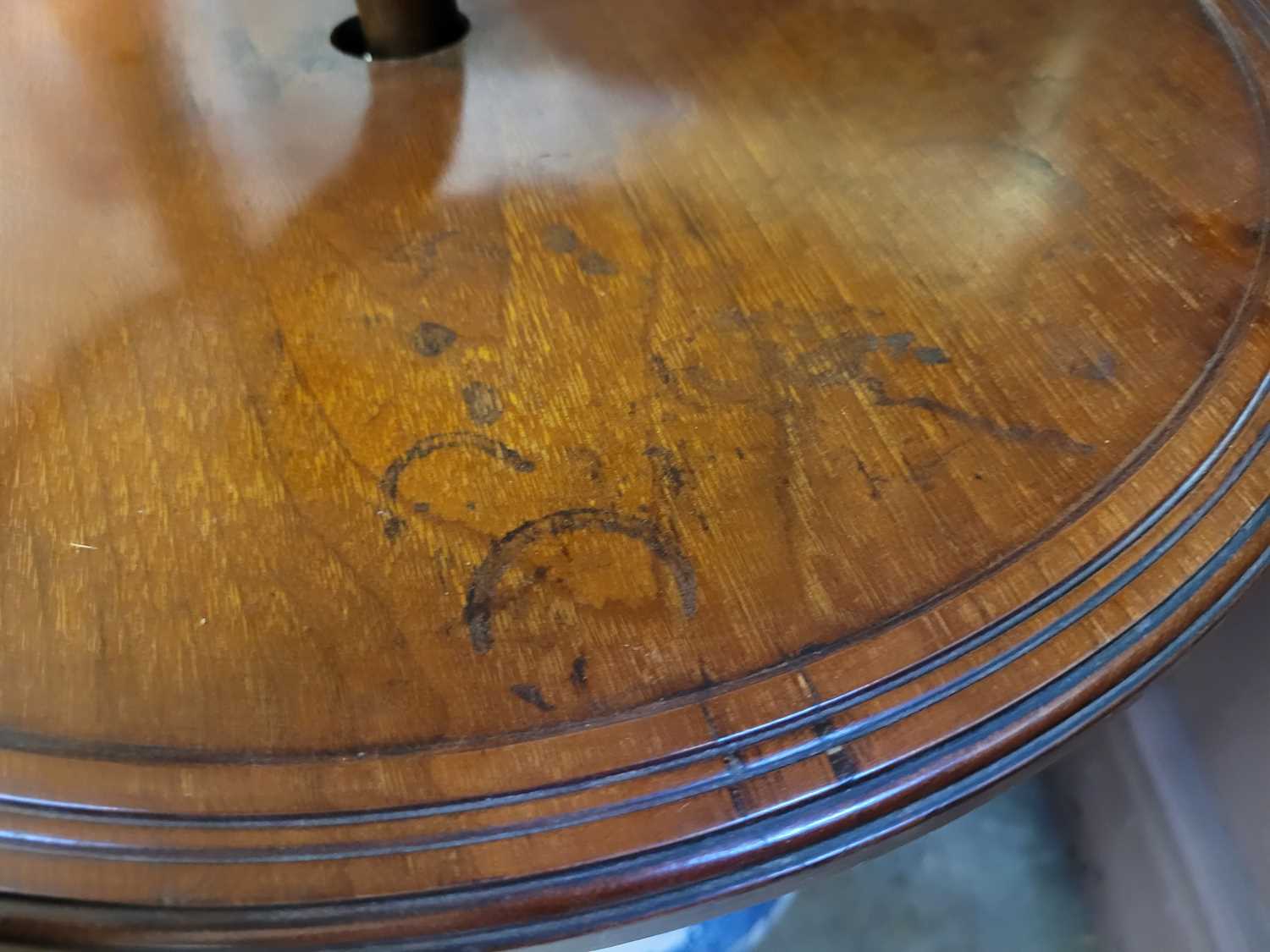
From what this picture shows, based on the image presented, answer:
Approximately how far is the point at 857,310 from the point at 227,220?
29 centimetres

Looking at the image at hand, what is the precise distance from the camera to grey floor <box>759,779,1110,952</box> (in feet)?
2.68

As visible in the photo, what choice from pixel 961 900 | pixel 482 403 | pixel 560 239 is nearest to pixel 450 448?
pixel 482 403

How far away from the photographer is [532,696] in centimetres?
30

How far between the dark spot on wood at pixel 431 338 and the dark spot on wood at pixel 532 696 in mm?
155

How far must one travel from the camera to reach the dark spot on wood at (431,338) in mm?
401

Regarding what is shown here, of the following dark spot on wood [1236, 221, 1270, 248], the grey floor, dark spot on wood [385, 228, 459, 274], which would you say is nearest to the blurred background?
the grey floor

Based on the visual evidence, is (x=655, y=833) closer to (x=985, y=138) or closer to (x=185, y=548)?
(x=185, y=548)

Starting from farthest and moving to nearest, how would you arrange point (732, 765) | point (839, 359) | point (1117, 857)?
point (1117, 857), point (839, 359), point (732, 765)

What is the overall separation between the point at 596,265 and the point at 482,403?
3.7 inches

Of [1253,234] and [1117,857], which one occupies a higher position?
[1253,234]

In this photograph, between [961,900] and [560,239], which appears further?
[961,900]

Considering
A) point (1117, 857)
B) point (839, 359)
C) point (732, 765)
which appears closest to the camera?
point (732, 765)

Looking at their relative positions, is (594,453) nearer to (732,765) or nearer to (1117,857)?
(732,765)

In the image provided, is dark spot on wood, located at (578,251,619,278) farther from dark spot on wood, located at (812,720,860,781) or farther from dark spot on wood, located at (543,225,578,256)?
dark spot on wood, located at (812,720,860,781)
